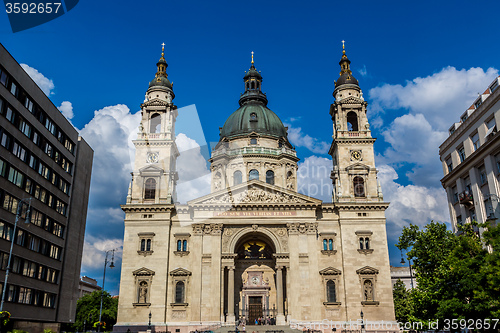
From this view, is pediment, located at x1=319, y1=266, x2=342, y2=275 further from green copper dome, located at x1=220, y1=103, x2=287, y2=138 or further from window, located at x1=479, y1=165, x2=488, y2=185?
green copper dome, located at x1=220, y1=103, x2=287, y2=138

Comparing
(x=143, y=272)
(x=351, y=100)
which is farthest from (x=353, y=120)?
(x=143, y=272)

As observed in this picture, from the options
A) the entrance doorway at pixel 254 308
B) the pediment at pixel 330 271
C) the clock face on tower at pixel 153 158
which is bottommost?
the entrance doorway at pixel 254 308

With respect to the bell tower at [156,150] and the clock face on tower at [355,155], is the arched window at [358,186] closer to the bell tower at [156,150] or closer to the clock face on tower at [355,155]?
the clock face on tower at [355,155]

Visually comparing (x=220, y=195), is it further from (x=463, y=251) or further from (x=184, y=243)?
(x=463, y=251)

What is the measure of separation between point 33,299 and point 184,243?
51.9ft

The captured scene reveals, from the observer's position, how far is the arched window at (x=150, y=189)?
5303cm

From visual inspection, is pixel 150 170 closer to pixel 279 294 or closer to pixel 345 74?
pixel 279 294

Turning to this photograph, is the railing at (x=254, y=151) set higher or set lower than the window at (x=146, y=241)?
higher

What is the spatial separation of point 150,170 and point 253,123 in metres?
19.4

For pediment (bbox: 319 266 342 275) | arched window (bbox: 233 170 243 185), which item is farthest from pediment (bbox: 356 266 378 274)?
arched window (bbox: 233 170 243 185)

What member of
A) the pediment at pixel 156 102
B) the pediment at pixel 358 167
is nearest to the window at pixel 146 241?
the pediment at pixel 156 102

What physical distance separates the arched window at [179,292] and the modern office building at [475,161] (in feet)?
92.3

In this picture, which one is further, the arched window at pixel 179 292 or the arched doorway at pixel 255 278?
the arched doorway at pixel 255 278

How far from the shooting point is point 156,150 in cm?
5481
